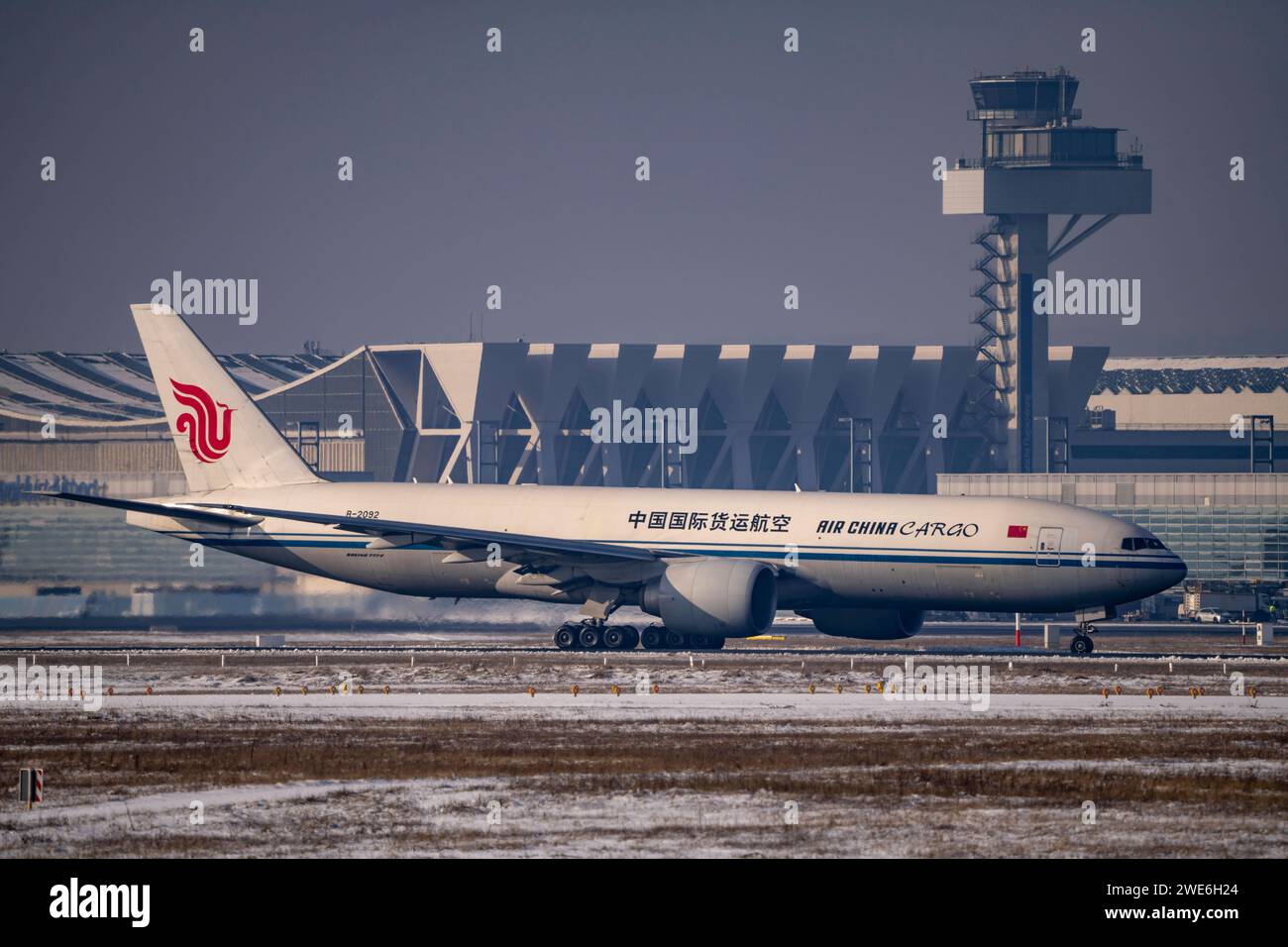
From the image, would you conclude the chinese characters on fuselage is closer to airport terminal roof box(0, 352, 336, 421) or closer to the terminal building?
airport terminal roof box(0, 352, 336, 421)

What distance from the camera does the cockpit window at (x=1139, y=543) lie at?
177 ft

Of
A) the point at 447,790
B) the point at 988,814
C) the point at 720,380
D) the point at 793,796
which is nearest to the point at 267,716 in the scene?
the point at 447,790

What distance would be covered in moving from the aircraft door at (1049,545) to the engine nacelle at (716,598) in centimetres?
821

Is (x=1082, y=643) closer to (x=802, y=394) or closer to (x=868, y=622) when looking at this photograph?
(x=868, y=622)

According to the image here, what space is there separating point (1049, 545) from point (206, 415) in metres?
29.9

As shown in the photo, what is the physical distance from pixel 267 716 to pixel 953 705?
51.8 ft

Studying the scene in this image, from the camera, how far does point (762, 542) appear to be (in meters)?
56.5

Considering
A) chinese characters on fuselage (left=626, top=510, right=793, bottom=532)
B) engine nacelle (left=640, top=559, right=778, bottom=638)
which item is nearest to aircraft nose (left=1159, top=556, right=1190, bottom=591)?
chinese characters on fuselage (left=626, top=510, right=793, bottom=532)

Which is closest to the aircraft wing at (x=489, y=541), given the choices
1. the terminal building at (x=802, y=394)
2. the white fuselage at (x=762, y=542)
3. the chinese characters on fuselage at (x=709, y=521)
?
the white fuselage at (x=762, y=542)

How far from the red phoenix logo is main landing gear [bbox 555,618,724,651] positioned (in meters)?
14.8

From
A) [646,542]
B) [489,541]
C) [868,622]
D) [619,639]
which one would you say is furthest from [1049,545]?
[489,541]

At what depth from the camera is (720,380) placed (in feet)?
529
